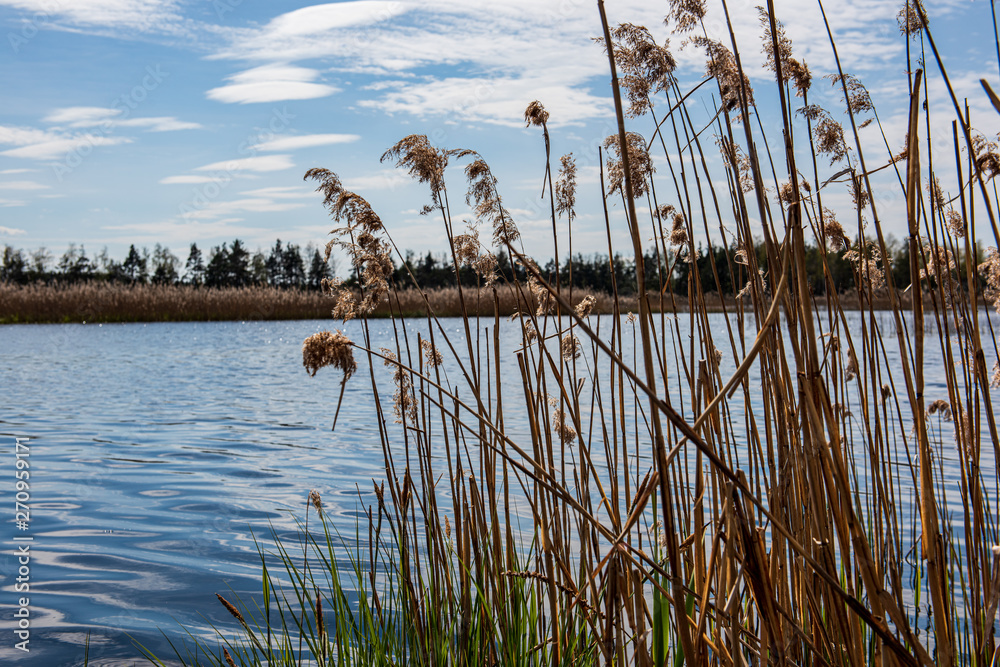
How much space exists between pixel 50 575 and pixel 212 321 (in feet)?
67.2

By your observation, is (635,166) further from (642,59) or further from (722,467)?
(722,467)

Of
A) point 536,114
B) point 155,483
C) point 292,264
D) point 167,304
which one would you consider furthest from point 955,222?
point 292,264

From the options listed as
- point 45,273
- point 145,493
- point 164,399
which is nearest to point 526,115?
point 145,493

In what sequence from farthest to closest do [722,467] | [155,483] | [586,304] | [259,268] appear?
1. [259,268]
2. [155,483]
3. [586,304]
4. [722,467]

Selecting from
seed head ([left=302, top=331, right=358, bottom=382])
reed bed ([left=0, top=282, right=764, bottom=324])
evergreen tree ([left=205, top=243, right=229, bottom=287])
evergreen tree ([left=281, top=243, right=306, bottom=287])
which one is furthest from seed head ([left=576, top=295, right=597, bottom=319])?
evergreen tree ([left=281, top=243, right=306, bottom=287])

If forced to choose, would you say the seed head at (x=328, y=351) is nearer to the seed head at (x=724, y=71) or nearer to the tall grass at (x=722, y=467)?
the tall grass at (x=722, y=467)

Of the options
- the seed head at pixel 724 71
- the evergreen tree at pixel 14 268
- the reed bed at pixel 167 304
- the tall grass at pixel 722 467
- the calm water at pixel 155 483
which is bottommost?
the calm water at pixel 155 483

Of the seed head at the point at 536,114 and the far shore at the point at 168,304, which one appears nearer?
the seed head at the point at 536,114

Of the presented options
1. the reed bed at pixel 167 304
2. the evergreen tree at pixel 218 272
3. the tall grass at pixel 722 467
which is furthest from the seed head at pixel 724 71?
the evergreen tree at pixel 218 272

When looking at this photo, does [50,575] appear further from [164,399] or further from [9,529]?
[164,399]

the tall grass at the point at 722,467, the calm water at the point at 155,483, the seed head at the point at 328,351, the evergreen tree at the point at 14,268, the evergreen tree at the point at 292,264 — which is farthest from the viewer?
the evergreen tree at the point at 292,264

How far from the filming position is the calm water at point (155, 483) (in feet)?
8.50

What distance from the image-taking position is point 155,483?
4.36m

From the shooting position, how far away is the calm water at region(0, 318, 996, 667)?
2.59 metres
